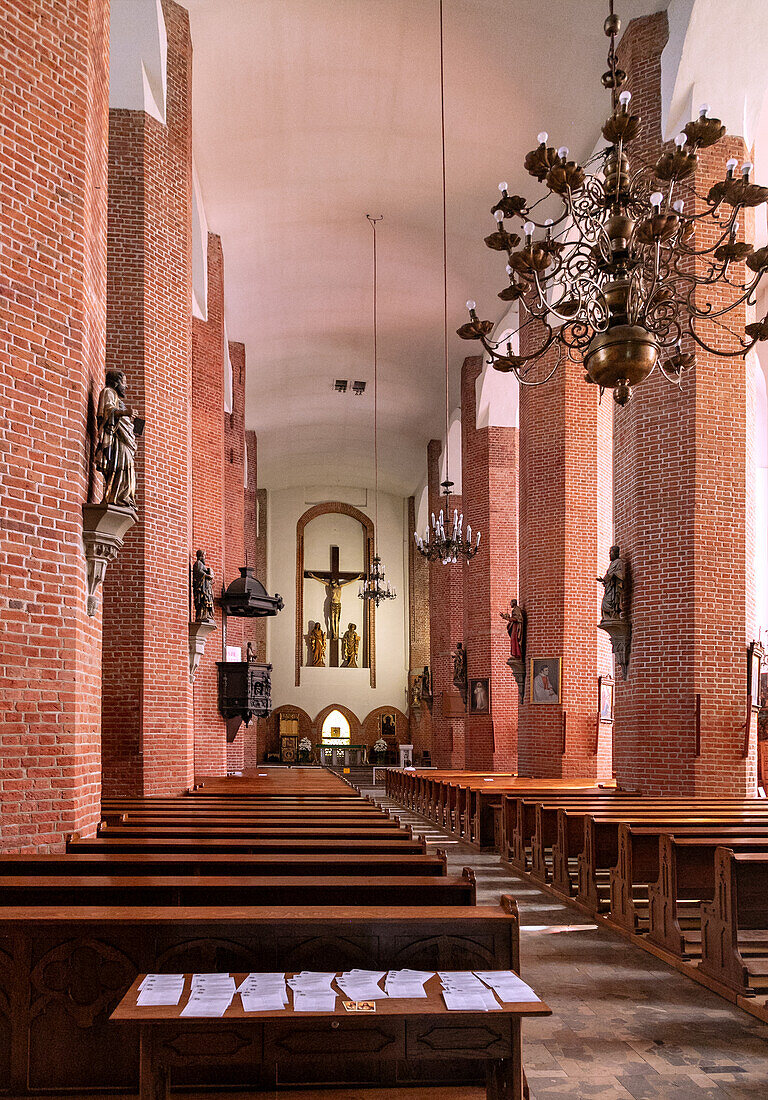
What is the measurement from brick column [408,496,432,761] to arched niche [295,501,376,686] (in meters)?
1.35

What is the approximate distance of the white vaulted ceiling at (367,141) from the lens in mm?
11461

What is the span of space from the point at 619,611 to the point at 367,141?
296 inches

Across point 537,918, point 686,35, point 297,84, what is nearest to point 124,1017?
point 537,918

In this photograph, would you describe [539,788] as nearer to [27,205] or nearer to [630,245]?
[630,245]

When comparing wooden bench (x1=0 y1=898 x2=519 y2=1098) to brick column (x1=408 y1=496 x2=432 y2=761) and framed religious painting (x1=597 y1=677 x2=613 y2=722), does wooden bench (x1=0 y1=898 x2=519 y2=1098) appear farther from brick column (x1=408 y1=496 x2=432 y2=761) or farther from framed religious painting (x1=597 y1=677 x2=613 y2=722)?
brick column (x1=408 y1=496 x2=432 y2=761)

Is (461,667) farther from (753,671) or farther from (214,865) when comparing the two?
(214,865)

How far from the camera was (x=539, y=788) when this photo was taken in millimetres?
11883

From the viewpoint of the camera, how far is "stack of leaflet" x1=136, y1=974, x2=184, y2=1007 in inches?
103

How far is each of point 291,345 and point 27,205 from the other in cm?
1641

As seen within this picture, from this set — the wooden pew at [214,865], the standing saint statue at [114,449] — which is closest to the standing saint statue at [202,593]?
the standing saint statue at [114,449]

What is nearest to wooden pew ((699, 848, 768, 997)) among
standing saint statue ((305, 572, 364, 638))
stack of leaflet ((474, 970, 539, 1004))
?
stack of leaflet ((474, 970, 539, 1004))

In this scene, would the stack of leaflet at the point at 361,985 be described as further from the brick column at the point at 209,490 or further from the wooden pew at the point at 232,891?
the brick column at the point at 209,490

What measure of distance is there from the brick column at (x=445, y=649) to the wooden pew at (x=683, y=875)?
1684 cm

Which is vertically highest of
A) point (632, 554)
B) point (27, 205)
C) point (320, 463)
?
point (320, 463)
